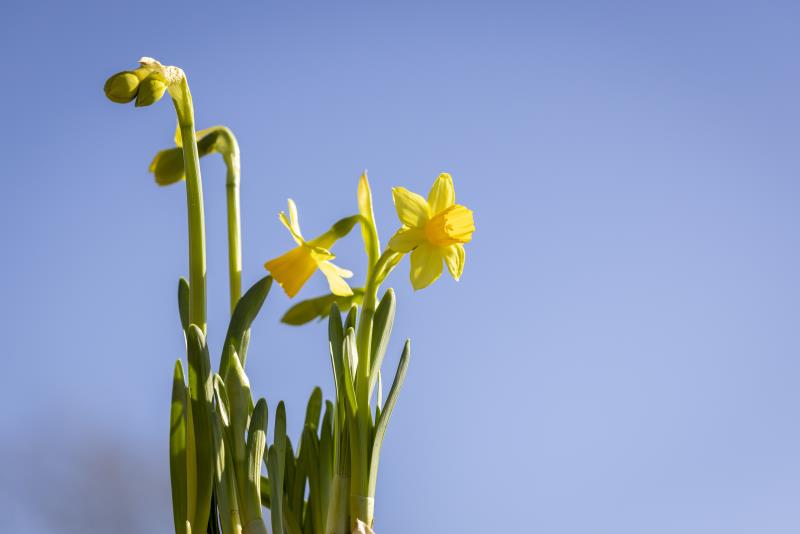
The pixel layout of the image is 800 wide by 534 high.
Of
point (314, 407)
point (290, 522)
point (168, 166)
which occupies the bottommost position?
point (290, 522)

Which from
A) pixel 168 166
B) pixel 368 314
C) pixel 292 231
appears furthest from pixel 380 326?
pixel 168 166

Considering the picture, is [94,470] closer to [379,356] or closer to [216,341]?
[216,341]

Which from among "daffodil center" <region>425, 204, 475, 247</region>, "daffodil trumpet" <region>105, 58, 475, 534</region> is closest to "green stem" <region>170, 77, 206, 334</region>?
"daffodil trumpet" <region>105, 58, 475, 534</region>

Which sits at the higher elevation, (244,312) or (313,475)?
(244,312)

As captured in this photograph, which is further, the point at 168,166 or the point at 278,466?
the point at 168,166

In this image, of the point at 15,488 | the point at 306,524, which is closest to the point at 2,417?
the point at 15,488

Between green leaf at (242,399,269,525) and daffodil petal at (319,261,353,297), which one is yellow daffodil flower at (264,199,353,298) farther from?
green leaf at (242,399,269,525)

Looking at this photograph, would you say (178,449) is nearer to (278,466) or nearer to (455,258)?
(278,466)
